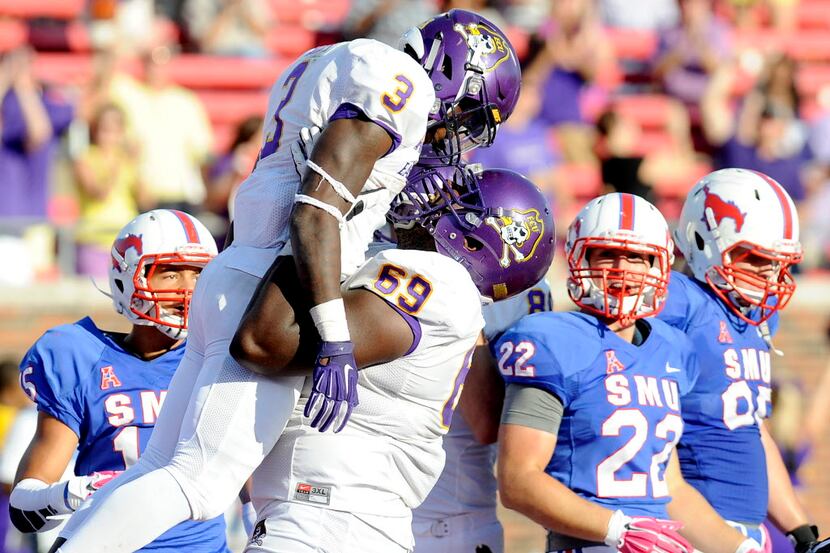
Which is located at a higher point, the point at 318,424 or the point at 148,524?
→ the point at 318,424

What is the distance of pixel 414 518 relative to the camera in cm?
404

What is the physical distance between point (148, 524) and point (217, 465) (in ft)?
0.62

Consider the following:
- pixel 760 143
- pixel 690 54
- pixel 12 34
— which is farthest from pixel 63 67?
pixel 760 143

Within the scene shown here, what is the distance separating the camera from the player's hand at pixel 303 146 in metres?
3.10

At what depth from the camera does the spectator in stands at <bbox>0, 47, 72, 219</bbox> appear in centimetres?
826

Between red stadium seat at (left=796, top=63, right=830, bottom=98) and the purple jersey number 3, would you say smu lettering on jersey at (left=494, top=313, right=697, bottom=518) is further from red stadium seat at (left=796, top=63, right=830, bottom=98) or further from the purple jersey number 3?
red stadium seat at (left=796, top=63, right=830, bottom=98)

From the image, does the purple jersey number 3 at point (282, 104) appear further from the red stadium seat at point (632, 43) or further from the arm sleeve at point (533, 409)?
the red stadium seat at point (632, 43)

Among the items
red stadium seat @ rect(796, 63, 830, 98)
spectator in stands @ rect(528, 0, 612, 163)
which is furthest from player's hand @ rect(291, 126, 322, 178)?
red stadium seat @ rect(796, 63, 830, 98)

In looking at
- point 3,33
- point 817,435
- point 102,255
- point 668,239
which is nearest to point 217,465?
point 668,239

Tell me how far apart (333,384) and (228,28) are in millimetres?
7492

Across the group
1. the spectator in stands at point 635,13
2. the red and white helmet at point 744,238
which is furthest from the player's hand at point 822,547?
the spectator in stands at point 635,13

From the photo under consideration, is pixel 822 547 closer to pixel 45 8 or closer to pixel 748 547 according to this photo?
pixel 748 547

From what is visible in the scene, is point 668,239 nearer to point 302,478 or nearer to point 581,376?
point 581,376

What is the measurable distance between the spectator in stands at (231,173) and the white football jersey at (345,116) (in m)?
4.57
